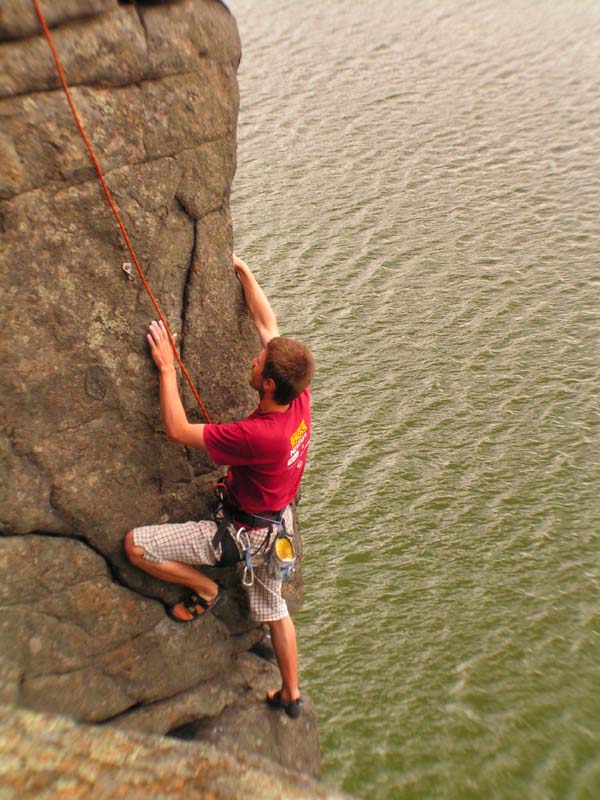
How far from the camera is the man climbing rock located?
5.52 meters

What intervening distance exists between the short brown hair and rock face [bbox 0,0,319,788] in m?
0.94

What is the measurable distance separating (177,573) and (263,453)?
1.13 meters

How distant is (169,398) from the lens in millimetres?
5688

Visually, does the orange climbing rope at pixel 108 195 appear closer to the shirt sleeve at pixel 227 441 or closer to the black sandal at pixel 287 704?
the shirt sleeve at pixel 227 441

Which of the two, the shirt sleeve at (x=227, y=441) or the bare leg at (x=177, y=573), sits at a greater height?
the shirt sleeve at (x=227, y=441)

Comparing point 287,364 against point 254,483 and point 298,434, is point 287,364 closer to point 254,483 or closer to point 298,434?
point 298,434

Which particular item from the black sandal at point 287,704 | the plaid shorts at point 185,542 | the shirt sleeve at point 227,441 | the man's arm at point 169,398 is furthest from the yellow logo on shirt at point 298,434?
the black sandal at point 287,704

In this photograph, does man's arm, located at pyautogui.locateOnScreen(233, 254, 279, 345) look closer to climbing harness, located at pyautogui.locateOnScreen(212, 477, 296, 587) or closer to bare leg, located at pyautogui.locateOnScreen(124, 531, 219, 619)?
climbing harness, located at pyautogui.locateOnScreen(212, 477, 296, 587)

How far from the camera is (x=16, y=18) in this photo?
185 inches

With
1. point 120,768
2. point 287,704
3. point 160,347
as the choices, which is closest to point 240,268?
point 160,347

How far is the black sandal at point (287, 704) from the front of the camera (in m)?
6.56

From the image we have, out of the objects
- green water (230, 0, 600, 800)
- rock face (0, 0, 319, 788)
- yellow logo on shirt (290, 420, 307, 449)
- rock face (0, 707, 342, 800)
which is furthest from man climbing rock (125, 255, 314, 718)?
rock face (0, 707, 342, 800)

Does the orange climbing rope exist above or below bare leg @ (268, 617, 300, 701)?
above

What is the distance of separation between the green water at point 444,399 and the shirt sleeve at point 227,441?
273 cm
